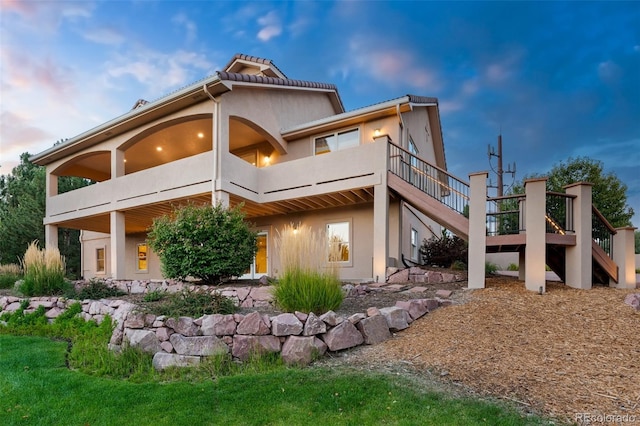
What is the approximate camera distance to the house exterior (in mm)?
9698

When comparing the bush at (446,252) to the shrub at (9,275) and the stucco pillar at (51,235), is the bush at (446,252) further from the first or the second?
the stucco pillar at (51,235)

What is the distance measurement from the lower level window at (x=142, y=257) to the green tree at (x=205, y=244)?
8.86 m

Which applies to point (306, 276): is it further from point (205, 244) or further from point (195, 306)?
point (205, 244)

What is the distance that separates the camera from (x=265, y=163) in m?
13.0

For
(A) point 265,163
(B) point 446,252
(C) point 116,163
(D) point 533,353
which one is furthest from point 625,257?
(C) point 116,163

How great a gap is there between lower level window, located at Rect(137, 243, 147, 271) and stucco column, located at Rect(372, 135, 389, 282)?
12.0 m

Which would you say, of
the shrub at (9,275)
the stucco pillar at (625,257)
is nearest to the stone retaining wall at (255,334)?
the stucco pillar at (625,257)

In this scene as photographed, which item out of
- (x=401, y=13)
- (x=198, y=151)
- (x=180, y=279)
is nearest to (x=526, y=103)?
(x=401, y=13)

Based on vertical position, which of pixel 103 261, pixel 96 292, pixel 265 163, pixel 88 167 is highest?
pixel 88 167

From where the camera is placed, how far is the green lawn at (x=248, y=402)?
295cm

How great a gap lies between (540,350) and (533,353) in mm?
133

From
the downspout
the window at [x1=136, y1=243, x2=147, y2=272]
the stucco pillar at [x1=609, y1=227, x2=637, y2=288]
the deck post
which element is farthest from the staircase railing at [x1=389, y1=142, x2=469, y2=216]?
the window at [x1=136, y1=243, x2=147, y2=272]

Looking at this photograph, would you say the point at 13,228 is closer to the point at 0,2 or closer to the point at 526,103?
the point at 0,2

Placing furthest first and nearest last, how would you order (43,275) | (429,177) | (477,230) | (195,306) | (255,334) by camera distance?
(429,177) < (43,275) < (477,230) < (195,306) < (255,334)
